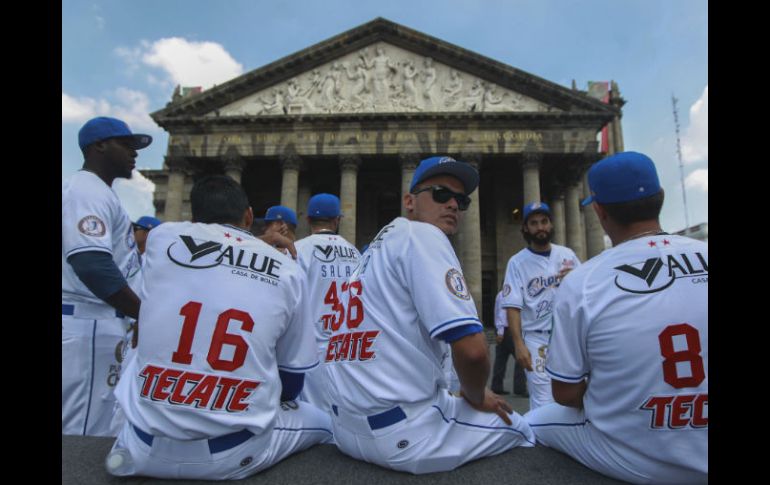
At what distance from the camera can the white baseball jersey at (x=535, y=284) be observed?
5344 millimetres

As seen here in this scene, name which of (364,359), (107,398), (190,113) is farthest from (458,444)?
(190,113)

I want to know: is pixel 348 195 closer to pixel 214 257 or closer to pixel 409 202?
pixel 409 202

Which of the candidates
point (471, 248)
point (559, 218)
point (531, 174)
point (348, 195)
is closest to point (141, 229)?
point (348, 195)

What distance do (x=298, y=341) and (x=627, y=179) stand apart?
7.09 feet

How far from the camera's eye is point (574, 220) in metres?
24.1

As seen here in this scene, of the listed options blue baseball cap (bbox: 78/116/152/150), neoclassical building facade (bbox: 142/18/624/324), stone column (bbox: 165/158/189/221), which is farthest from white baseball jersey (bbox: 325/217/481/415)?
stone column (bbox: 165/158/189/221)

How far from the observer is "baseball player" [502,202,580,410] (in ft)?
16.9

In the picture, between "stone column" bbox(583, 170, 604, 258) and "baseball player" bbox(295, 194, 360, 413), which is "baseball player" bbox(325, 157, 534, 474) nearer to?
"baseball player" bbox(295, 194, 360, 413)

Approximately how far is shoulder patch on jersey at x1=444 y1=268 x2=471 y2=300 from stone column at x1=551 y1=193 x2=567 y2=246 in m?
23.4

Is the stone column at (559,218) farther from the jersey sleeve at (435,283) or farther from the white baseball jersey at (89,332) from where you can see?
the white baseball jersey at (89,332)

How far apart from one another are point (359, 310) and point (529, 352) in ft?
11.4

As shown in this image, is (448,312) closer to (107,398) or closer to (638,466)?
(638,466)

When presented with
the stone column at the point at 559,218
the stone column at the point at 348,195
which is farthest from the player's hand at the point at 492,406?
the stone column at the point at 559,218
